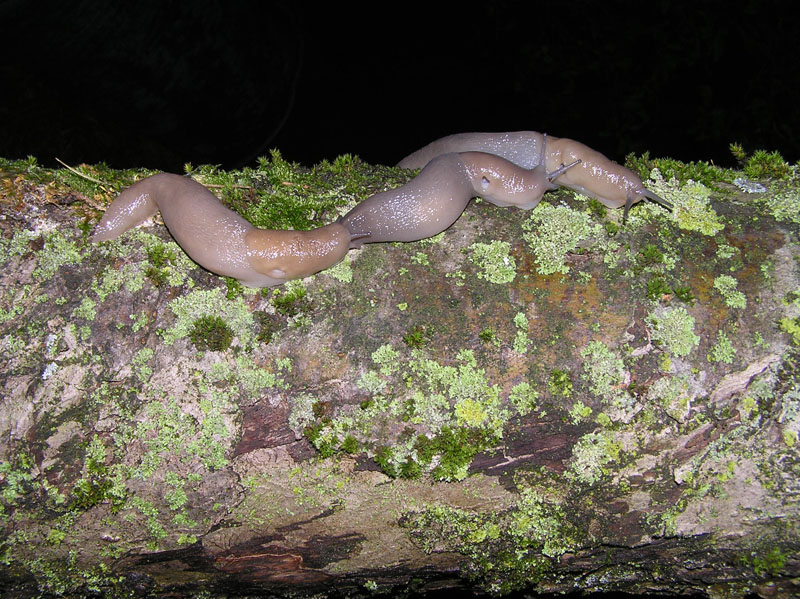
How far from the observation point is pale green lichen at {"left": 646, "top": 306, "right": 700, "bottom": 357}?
1.97 m

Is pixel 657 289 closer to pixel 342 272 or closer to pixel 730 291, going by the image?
pixel 730 291

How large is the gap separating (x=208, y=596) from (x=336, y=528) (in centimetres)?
71

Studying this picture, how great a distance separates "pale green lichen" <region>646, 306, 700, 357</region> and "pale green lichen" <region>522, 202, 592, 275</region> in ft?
1.25

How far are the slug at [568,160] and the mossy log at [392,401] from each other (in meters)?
0.28

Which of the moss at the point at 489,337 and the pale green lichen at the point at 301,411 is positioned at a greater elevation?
the moss at the point at 489,337

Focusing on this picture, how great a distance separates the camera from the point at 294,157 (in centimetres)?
604

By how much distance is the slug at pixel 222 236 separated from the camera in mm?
2086

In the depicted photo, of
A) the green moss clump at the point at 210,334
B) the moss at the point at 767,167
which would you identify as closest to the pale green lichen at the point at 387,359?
the green moss clump at the point at 210,334

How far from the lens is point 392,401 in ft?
6.32

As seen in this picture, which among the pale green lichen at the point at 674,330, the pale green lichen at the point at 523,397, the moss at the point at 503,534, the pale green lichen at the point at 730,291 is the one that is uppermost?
the pale green lichen at the point at 730,291

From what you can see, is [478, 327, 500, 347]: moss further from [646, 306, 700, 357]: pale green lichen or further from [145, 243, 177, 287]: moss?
[145, 243, 177, 287]: moss

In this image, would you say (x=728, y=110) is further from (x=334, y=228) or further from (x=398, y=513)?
(x=398, y=513)

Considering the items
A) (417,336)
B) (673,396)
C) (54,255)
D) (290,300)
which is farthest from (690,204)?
(54,255)

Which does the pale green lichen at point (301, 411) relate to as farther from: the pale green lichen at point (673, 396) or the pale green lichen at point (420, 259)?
the pale green lichen at point (673, 396)
